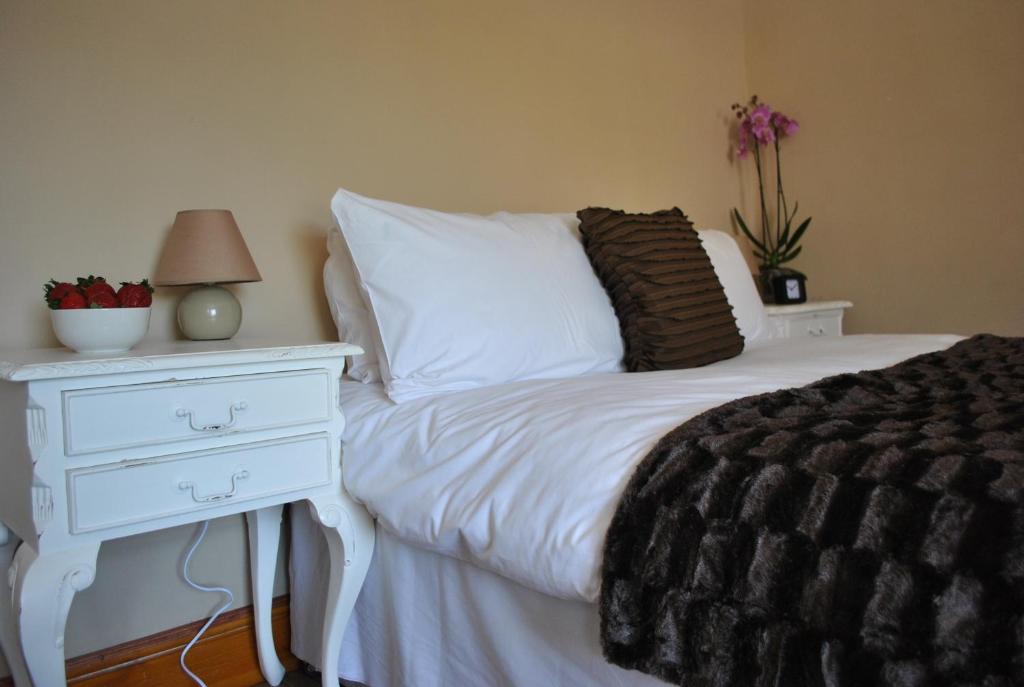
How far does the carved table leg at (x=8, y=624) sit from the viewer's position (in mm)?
1319

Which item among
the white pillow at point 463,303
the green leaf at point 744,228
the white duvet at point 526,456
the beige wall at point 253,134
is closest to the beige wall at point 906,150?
the green leaf at point 744,228

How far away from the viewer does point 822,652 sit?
71 cm

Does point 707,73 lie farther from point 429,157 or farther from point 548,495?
point 548,495

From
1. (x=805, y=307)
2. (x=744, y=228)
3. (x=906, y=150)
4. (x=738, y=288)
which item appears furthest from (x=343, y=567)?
(x=906, y=150)

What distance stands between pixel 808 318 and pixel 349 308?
1.88 meters

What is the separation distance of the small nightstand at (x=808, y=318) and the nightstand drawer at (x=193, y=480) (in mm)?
1894

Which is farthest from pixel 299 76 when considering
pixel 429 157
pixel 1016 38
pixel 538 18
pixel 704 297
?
pixel 1016 38

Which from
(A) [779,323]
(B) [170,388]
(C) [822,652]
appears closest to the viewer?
(C) [822,652]

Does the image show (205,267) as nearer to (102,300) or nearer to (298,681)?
(102,300)

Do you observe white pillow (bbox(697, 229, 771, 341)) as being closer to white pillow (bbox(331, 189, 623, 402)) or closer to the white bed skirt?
white pillow (bbox(331, 189, 623, 402))

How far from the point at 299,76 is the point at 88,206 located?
58cm

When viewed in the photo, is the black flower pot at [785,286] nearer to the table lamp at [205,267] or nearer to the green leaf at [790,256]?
the green leaf at [790,256]

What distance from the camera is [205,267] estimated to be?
4.96ft

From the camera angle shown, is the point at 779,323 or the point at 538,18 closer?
the point at 538,18
